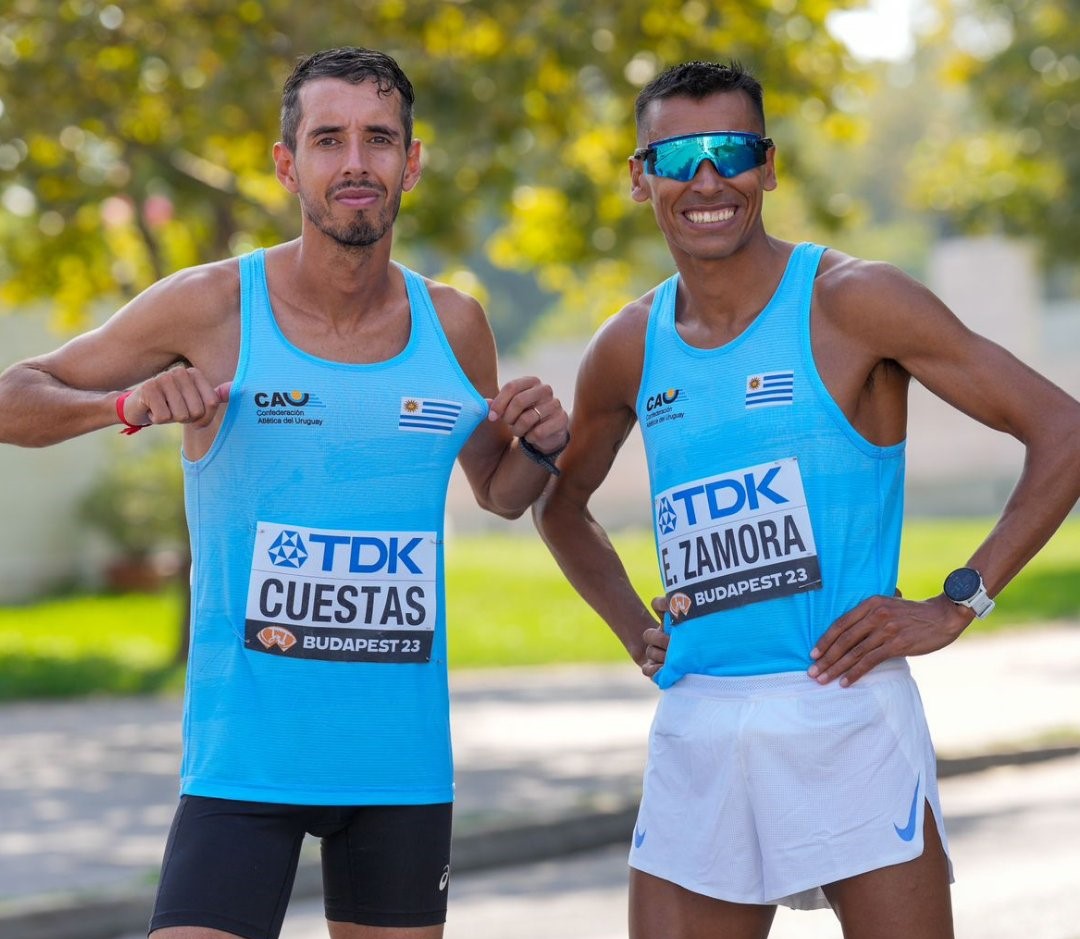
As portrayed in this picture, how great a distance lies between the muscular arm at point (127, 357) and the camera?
13.1ft

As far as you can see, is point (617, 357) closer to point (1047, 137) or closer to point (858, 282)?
point (858, 282)

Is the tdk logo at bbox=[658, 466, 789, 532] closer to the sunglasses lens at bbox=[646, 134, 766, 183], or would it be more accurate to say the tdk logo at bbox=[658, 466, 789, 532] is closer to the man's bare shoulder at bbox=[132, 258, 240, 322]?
the sunglasses lens at bbox=[646, 134, 766, 183]

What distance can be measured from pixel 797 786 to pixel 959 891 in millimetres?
4647

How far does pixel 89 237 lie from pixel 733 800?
1399 cm

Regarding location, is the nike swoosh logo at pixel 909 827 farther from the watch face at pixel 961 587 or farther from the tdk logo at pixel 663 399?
the tdk logo at pixel 663 399

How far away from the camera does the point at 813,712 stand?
397 cm

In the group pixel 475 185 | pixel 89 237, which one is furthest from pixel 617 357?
pixel 89 237

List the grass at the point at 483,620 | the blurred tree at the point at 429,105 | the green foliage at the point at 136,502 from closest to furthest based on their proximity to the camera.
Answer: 1. the blurred tree at the point at 429,105
2. the grass at the point at 483,620
3. the green foliage at the point at 136,502

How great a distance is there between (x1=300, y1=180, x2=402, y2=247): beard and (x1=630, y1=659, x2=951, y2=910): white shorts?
1.18 metres

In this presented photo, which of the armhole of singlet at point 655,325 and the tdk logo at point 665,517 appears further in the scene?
the armhole of singlet at point 655,325

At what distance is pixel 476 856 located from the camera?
937 cm

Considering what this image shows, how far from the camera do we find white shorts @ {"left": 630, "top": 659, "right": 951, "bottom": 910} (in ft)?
12.9

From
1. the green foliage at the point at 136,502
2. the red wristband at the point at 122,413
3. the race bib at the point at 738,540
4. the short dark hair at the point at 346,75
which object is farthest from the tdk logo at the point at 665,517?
the green foliage at the point at 136,502

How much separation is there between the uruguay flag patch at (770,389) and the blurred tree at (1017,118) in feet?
71.1
